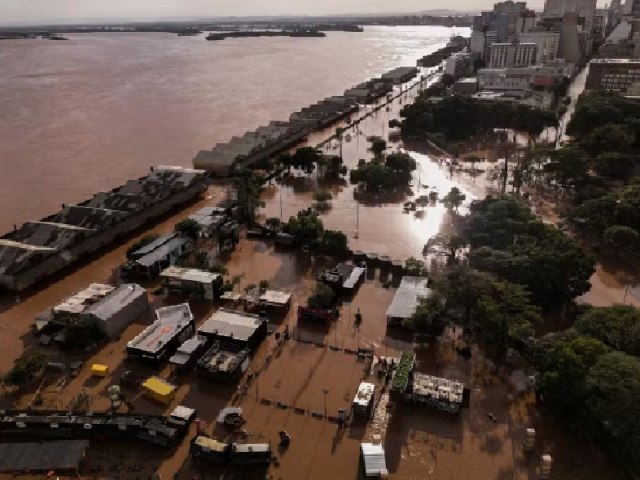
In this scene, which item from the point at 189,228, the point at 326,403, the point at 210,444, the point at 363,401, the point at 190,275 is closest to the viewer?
the point at 210,444

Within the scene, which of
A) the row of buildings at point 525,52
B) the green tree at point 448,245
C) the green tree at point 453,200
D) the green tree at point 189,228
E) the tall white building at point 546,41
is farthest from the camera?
the tall white building at point 546,41

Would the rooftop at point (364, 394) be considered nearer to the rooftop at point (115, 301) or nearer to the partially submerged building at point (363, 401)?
the partially submerged building at point (363, 401)

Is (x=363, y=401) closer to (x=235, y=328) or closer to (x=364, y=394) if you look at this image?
(x=364, y=394)

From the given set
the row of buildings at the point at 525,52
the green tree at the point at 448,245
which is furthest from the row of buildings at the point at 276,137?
the green tree at the point at 448,245

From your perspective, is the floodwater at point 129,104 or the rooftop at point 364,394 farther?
the floodwater at point 129,104

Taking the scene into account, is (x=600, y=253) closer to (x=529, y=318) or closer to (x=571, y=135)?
(x=529, y=318)

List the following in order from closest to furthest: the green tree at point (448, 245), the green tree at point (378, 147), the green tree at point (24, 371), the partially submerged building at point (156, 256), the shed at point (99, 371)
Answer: the green tree at point (24, 371)
the shed at point (99, 371)
the partially submerged building at point (156, 256)
the green tree at point (448, 245)
the green tree at point (378, 147)

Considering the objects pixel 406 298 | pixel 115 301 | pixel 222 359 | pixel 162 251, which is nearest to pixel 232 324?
pixel 222 359
